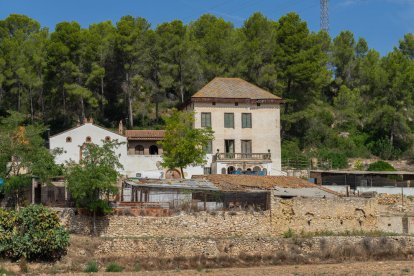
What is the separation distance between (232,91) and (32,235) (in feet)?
91.8

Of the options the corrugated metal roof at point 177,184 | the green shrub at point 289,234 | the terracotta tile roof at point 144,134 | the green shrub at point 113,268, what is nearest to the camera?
the green shrub at point 113,268

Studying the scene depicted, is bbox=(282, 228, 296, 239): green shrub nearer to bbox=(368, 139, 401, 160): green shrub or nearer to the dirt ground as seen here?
the dirt ground

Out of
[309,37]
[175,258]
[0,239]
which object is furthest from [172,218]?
[309,37]

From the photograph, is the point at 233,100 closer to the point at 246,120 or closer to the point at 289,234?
the point at 246,120

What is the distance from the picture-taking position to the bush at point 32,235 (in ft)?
116

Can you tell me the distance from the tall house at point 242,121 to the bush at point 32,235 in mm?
23231

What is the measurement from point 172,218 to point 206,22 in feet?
117

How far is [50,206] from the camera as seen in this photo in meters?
40.8

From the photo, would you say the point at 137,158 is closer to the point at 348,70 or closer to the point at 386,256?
the point at 386,256

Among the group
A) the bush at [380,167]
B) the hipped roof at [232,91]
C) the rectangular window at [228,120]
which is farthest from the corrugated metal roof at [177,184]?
the bush at [380,167]

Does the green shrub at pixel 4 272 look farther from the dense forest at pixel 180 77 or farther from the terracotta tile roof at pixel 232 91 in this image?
the dense forest at pixel 180 77

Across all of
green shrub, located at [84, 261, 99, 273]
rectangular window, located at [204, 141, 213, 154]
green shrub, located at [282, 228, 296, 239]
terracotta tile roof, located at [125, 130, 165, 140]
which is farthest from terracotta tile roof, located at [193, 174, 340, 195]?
green shrub, located at [84, 261, 99, 273]

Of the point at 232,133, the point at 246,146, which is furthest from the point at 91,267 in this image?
the point at 246,146

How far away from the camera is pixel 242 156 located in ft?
187
